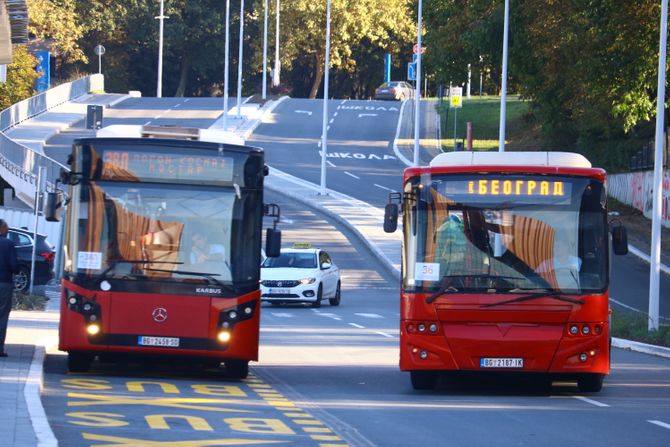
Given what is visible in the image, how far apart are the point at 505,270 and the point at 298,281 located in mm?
19204

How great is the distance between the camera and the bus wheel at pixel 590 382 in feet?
51.2

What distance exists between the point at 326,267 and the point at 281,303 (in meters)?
1.63

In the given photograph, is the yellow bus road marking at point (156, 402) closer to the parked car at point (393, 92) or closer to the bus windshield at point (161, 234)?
the bus windshield at point (161, 234)

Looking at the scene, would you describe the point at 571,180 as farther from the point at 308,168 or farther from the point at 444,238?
the point at 308,168

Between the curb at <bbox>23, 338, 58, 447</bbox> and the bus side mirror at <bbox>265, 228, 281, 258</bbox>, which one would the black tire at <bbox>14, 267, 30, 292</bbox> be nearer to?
the curb at <bbox>23, 338, 58, 447</bbox>

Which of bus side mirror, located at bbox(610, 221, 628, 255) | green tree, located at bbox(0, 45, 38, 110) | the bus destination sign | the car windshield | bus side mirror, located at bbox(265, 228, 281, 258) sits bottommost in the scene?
the car windshield

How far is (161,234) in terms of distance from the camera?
16.1 metres

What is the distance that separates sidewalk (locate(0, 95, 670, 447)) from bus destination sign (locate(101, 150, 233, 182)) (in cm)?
257

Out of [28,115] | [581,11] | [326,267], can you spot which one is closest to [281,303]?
[326,267]

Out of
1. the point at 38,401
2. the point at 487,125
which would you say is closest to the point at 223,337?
the point at 38,401

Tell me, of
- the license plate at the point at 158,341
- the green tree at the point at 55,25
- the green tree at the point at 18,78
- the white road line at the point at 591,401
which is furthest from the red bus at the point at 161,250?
the green tree at the point at 55,25

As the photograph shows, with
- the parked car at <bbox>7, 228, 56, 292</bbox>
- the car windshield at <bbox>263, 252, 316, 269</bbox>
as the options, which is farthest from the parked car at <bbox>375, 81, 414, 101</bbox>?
the parked car at <bbox>7, 228, 56, 292</bbox>

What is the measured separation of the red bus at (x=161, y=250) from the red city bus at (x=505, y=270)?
6.49ft

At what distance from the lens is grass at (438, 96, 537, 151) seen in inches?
2798
